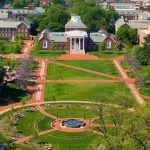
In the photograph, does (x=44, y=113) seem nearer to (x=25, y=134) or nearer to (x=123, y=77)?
(x=25, y=134)

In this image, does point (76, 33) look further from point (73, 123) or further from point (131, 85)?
point (73, 123)

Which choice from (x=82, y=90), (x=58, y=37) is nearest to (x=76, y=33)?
(x=58, y=37)

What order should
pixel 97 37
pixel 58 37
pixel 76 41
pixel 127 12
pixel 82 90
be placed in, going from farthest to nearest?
pixel 127 12, pixel 97 37, pixel 58 37, pixel 76 41, pixel 82 90

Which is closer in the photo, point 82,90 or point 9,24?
point 82,90

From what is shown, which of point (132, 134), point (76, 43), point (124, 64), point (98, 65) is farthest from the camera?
point (76, 43)

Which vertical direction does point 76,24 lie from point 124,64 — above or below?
above

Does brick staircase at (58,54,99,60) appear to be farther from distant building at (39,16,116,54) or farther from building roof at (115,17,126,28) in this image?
building roof at (115,17,126,28)

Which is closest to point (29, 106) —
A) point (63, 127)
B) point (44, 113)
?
point (44, 113)

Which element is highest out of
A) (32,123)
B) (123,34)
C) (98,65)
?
(123,34)
